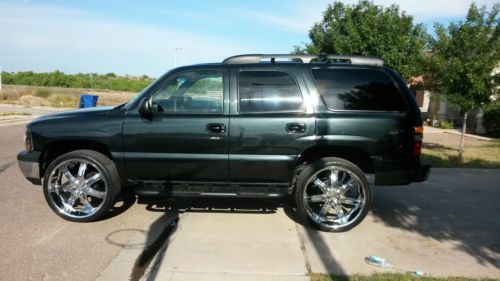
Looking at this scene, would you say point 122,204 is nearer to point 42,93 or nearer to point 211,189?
point 211,189

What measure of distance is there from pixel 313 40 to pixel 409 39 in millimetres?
4384

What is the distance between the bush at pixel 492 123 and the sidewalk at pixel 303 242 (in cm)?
1185

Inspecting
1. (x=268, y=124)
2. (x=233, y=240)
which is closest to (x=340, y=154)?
(x=268, y=124)

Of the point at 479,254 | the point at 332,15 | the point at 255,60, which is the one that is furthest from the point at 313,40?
the point at 479,254

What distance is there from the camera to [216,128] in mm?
4980

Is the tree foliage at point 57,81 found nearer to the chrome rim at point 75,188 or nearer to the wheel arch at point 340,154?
the chrome rim at point 75,188

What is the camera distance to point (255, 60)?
5.42m

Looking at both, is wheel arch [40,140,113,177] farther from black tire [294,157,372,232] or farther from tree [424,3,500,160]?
tree [424,3,500,160]

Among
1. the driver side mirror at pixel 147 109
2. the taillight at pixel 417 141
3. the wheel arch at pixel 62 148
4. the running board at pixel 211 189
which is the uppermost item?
the driver side mirror at pixel 147 109

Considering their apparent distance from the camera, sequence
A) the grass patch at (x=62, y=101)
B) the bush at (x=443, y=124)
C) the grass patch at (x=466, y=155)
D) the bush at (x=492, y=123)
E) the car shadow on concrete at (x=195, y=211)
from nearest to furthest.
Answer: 1. the car shadow on concrete at (x=195, y=211)
2. the grass patch at (x=466, y=155)
3. the bush at (x=492, y=123)
4. the bush at (x=443, y=124)
5. the grass patch at (x=62, y=101)

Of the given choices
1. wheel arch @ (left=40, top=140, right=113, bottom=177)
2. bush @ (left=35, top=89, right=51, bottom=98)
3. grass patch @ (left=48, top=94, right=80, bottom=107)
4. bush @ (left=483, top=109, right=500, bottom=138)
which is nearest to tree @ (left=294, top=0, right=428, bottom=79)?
bush @ (left=483, top=109, right=500, bottom=138)

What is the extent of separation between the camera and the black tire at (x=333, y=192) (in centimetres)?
502

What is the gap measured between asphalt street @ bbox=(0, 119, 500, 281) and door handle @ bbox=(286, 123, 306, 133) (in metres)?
1.15

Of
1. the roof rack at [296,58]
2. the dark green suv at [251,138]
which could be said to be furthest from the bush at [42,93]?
the roof rack at [296,58]
